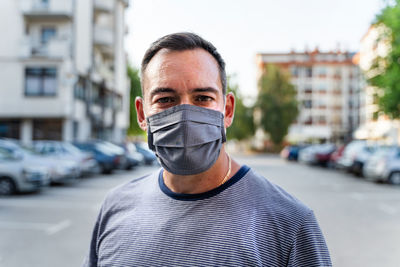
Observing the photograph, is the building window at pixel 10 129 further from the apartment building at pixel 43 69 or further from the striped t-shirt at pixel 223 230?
the striped t-shirt at pixel 223 230

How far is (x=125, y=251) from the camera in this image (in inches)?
70.7

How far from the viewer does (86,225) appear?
841cm

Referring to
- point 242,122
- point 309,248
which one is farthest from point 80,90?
point 242,122

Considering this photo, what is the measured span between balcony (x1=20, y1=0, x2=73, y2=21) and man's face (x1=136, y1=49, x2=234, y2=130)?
91.9 ft

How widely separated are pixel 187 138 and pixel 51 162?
47.0 feet

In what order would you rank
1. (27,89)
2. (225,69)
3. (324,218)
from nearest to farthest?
1. (225,69)
2. (324,218)
3. (27,89)

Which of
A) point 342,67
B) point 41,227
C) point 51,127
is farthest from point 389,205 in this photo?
point 342,67

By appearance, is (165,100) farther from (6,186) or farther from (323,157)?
(323,157)

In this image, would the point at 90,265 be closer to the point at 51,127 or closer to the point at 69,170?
the point at 69,170

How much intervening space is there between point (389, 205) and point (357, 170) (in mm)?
9954

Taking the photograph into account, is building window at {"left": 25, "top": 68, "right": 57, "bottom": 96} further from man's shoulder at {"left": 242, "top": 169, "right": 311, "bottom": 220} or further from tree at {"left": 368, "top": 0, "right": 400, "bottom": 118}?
man's shoulder at {"left": 242, "top": 169, "right": 311, "bottom": 220}

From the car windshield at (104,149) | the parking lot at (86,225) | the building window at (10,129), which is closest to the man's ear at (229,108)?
the parking lot at (86,225)

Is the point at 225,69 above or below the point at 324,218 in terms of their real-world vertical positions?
above

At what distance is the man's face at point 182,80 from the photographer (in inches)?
71.7
